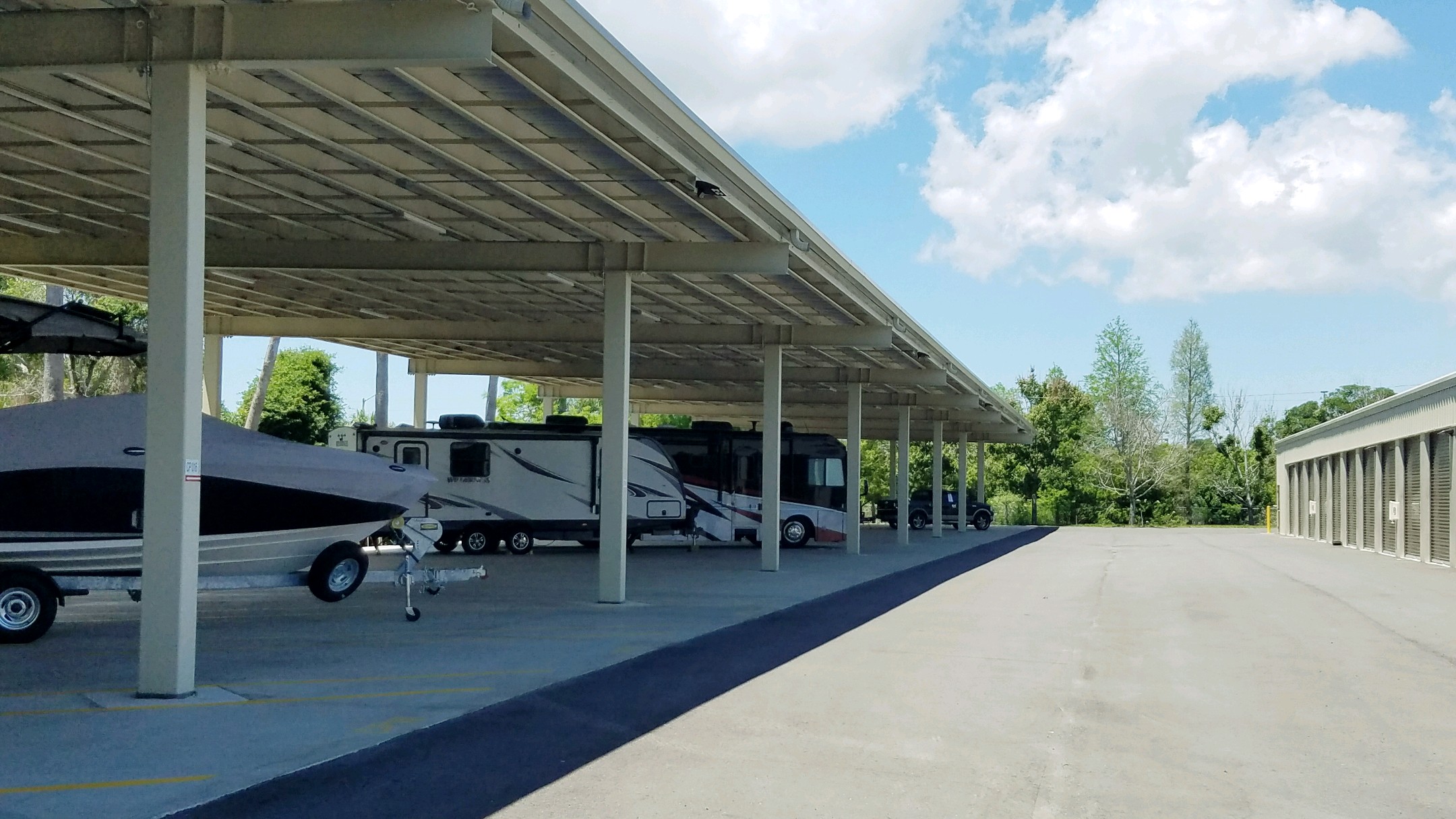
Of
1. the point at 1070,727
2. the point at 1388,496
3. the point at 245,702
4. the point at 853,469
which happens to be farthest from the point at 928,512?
the point at 245,702

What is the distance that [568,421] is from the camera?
104 ft

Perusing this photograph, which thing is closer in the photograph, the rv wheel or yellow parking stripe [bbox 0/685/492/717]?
yellow parking stripe [bbox 0/685/492/717]

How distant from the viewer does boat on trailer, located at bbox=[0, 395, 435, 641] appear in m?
13.1

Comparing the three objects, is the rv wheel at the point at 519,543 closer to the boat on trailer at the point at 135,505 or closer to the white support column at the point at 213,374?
the white support column at the point at 213,374

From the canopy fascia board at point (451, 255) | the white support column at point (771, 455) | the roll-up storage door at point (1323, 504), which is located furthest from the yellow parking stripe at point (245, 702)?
the roll-up storage door at point (1323, 504)

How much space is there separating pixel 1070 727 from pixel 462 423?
2280cm

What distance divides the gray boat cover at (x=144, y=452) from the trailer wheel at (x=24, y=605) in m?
1.17

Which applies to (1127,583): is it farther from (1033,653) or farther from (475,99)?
(475,99)

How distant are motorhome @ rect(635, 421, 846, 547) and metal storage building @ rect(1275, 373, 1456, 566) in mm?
14828

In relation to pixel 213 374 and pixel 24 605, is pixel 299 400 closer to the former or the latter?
pixel 213 374

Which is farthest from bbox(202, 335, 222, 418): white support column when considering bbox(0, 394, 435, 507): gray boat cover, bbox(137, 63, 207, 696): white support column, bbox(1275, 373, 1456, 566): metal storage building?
bbox(1275, 373, 1456, 566): metal storage building

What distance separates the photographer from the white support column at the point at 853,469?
30562mm

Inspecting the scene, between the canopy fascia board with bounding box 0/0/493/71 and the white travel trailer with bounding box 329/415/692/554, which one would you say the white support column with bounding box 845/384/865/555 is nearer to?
the white travel trailer with bounding box 329/415/692/554

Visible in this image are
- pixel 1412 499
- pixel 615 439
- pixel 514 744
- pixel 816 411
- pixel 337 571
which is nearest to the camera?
pixel 514 744
